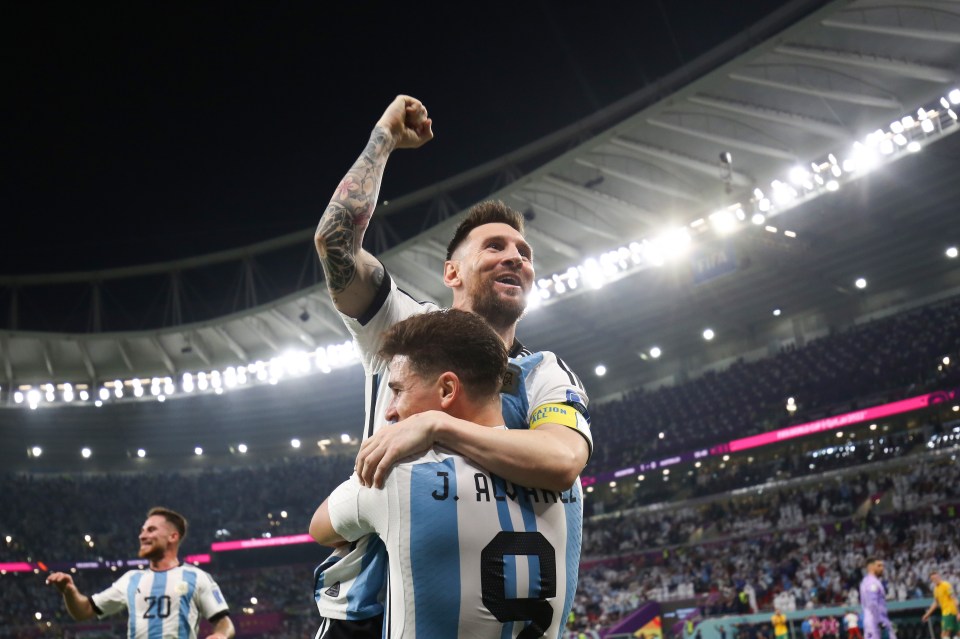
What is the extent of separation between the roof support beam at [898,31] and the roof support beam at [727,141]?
4375mm

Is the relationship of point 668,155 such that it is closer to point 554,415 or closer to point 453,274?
point 453,274

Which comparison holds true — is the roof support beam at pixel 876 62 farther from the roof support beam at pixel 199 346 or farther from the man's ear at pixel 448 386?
the roof support beam at pixel 199 346

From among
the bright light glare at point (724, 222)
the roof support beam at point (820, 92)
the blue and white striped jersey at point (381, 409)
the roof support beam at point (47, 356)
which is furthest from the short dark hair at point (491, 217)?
the roof support beam at point (47, 356)

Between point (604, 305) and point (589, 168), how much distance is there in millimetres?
9109

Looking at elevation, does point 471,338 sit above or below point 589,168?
below

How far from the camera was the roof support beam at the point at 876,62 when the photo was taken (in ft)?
67.2

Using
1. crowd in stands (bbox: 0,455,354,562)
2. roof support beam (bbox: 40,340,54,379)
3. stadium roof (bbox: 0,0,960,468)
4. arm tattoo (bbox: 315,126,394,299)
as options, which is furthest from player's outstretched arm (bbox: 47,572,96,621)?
crowd in stands (bbox: 0,455,354,562)

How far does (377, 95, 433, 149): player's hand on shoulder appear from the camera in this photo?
3015mm

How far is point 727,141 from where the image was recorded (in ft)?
77.5

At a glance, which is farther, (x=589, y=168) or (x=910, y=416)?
(x=910, y=416)

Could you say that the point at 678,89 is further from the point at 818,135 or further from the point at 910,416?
the point at 910,416

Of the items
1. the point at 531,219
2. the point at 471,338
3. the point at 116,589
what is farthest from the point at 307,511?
the point at 471,338

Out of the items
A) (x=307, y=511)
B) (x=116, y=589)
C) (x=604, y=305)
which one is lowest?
(x=116, y=589)

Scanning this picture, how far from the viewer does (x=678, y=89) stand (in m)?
22.5
